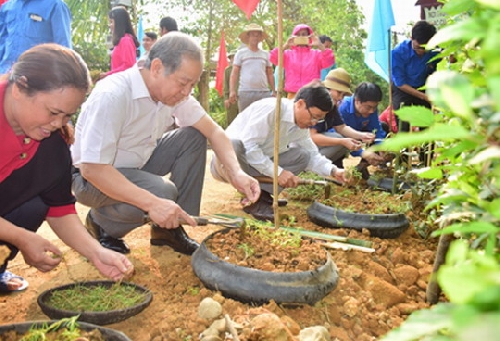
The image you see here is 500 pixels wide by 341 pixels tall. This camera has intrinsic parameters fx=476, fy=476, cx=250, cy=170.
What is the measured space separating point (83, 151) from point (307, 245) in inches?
48.8

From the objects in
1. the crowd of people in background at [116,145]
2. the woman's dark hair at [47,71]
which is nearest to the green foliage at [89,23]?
the crowd of people in background at [116,145]

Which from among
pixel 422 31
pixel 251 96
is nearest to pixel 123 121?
pixel 422 31

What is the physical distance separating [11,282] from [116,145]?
0.85 metres

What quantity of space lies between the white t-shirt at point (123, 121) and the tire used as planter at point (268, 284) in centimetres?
84

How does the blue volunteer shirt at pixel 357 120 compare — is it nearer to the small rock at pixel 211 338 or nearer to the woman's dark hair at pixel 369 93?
the woman's dark hair at pixel 369 93

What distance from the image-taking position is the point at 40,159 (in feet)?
7.30

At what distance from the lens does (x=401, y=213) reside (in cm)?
331

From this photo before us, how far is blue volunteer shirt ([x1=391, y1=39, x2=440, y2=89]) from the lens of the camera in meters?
5.34

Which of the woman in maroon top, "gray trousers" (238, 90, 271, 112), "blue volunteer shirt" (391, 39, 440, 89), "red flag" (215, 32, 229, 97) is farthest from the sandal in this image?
"red flag" (215, 32, 229, 97)

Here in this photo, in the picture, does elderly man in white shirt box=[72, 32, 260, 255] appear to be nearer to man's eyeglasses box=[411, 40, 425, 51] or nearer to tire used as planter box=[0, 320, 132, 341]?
tire used as planter box=[0, 320, 132, 341]

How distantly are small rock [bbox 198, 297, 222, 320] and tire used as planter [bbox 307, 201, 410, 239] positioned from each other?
1.50m

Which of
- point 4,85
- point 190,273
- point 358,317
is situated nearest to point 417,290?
point 358,317

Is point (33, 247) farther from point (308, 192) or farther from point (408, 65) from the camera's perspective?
point (408, 65)

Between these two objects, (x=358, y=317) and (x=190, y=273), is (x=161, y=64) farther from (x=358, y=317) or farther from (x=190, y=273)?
(x=358, y=317)
